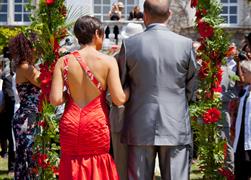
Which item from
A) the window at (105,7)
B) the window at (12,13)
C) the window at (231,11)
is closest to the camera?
the window at (105,7)

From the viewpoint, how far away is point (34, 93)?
718 centimetres

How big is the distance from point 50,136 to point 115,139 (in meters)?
0.77

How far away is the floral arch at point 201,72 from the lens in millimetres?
6293

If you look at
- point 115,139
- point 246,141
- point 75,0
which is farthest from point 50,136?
point 75,0

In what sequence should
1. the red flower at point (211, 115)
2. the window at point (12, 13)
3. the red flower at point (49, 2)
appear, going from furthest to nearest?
the window at point (12, 13), the red flower at point (49, 2), the red flower at point (211, 115)

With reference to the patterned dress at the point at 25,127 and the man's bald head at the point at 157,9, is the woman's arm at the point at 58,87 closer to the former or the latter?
the man's bald head at the point at 157,9

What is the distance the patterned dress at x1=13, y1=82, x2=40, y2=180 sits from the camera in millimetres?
7164

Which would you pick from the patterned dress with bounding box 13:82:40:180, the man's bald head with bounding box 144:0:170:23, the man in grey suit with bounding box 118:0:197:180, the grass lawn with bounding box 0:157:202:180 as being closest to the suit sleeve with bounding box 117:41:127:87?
the man in grey suit with bounding box 118:0:197:180

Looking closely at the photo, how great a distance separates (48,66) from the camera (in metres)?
6.36

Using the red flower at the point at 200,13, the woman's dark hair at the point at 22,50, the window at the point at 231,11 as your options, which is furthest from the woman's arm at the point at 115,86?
the window at the point at 231,11

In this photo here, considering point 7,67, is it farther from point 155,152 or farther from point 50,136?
point 155,152

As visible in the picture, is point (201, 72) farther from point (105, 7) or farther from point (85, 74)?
point (105, 7)

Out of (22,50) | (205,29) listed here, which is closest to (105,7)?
(22,50)

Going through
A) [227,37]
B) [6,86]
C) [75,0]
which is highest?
[75,0]
